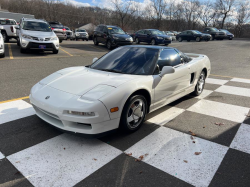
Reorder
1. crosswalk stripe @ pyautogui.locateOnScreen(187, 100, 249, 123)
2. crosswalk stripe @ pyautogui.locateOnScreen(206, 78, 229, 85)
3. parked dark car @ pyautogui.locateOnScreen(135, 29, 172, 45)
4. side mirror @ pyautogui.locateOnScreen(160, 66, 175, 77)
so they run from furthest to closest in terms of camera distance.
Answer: parked dark car @ pyautogui.locateOnScreen(135, 29, 172, 45) → crosswalk stripe @ pyautogui.locateOnScreen(206, 78, 229, 85) → crosswalk stripe @ pyautogui.locateOnScreen(187, 100, 249, 123) → side mirror @ pyautogui.locateOnScreen(160, 66, 175, 77)

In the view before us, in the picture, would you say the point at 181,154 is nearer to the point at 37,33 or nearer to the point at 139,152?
the point at 139,152

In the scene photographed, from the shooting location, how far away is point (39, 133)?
122 inches

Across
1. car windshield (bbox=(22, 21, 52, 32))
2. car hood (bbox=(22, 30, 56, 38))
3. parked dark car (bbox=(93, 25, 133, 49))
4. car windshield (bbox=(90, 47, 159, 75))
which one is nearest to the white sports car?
car windshield (bbox=(90, 47, 159, 75))

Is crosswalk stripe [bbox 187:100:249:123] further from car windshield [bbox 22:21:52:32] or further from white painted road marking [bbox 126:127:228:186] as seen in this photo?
car windshield [bbox 22:21:52:32]

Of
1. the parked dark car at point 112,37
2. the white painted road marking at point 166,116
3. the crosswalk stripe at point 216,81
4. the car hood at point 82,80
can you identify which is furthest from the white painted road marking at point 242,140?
the parked dark car at point 112,37

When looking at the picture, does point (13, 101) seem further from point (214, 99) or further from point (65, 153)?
point (214, 99)

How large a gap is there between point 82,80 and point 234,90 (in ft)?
15.4

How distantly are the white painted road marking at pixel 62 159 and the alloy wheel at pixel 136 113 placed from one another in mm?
562

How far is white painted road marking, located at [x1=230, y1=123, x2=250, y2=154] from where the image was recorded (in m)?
2.83

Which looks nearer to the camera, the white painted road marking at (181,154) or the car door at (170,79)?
the white painted road marking at (181,154)

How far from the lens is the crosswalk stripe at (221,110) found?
3.95m

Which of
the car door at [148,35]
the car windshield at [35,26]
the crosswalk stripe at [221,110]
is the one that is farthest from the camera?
the car door at [148,35]

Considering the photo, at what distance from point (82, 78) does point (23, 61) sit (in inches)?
265

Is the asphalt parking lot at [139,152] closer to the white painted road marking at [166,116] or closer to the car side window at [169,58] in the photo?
the white painted road marking at [166,116]
